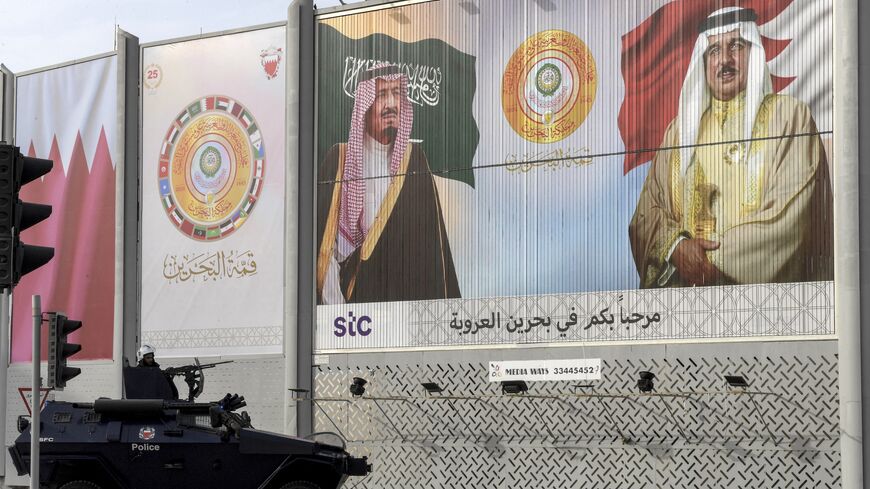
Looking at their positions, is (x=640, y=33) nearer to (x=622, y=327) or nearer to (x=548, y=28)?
(x=548, y=28)

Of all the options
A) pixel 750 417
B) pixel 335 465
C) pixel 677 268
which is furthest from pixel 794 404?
pixel 335 465

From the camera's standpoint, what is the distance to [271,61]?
26.4 m

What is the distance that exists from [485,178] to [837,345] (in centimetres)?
699

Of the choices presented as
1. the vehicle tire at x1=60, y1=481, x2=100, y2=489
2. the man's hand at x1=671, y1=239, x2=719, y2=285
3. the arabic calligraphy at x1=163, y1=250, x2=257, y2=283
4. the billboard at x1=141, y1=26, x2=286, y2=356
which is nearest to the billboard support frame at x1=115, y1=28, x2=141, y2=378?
the billboard at x1=141, y1=26, x2=286, y2=356

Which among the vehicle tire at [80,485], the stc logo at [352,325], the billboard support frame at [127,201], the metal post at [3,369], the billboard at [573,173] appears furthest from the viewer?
the metal post at [3,369]

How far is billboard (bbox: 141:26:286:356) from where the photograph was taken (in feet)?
85.8

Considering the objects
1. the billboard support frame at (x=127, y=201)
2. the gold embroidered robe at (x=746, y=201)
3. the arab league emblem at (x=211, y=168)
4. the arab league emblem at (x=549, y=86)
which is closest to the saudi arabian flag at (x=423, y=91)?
the arab league emblem at (x=549, y=86)

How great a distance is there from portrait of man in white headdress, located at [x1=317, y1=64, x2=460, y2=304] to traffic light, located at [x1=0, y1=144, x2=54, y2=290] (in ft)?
42.6

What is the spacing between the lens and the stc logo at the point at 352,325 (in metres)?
24.9

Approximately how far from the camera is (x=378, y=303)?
81.6 ft

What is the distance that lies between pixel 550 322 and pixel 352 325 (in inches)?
163

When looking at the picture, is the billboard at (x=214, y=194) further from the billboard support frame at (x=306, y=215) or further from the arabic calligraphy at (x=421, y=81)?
the arabic calligraphy at (x=421, y=81)

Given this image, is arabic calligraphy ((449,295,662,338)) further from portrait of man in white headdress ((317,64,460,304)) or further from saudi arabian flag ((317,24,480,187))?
saudi arabian flag ((317,24,480,187))

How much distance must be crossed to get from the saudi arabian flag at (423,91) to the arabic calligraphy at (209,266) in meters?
2.70
